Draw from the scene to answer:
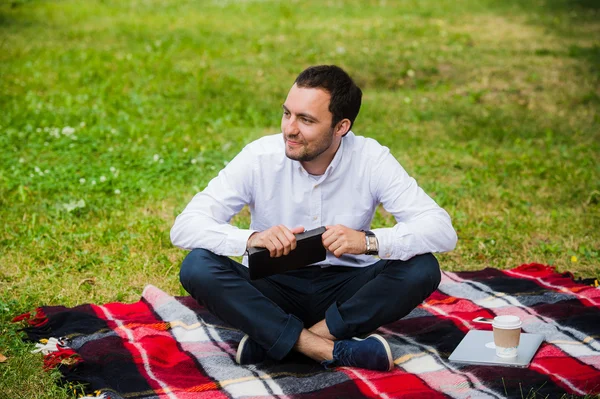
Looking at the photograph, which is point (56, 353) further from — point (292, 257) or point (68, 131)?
point (68, 131)

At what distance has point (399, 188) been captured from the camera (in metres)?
3.82

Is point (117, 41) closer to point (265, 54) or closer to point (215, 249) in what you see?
A: point (265, 54)

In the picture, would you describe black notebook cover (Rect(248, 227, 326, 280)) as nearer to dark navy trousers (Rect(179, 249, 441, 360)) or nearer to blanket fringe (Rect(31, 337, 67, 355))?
dark navy trousers (Rect(179, 249, 441, 360))

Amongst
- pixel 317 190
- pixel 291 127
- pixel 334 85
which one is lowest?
pixel 317 190

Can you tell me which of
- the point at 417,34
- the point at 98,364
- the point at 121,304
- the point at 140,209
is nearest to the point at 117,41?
the point at 417,34

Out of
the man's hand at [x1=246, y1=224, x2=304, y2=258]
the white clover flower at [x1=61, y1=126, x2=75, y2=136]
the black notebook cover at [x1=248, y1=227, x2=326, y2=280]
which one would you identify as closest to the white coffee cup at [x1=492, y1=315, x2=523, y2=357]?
the black notebook cover at [x1=248, y1=227, x2=326, y2=280]

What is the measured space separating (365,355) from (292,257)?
0.56 metres

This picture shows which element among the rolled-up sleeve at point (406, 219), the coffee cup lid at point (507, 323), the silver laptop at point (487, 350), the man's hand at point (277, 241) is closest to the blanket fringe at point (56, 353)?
the man's hand at point (277, 241)

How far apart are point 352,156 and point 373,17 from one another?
10.7 metres

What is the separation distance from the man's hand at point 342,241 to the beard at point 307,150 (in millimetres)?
398

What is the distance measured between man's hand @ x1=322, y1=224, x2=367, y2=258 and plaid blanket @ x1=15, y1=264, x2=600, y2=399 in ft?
1.78

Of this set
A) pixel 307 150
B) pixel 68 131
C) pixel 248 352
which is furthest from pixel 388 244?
pixel 68 131

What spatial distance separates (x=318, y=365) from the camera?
11.9ft

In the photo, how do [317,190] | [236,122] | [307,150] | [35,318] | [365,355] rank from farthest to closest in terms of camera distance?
[236,122]
[35,318]
[317,190]
[307,150]
[365,355]
